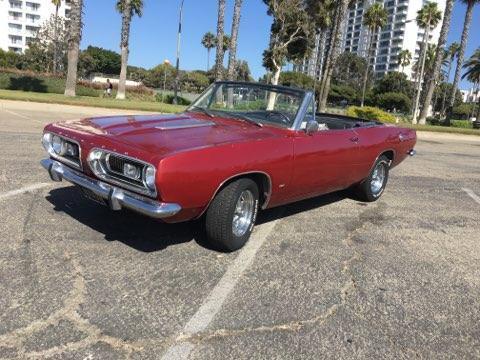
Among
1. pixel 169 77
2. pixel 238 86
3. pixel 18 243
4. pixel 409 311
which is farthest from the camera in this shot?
pixel 169 77

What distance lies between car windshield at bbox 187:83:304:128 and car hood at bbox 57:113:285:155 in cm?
17

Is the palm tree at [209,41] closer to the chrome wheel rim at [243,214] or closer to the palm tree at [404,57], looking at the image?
the palm tree at [404,57]

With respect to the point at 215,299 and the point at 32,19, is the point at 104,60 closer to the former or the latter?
the point at 32,19

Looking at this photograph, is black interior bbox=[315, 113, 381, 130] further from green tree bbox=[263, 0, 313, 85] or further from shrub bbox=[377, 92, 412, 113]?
shrub bbox=[377, 92, 412, 113]

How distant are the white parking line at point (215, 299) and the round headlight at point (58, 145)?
6.04 ft

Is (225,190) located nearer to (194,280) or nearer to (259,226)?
(194,280)

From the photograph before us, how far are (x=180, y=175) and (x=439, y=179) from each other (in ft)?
23.6

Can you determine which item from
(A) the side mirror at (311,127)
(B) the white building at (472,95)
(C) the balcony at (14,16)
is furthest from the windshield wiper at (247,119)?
(C) the balcony at (14,16)

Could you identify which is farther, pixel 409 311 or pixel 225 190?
pixel 225 190

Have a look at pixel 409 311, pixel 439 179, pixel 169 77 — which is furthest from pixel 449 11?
pixel 169 77

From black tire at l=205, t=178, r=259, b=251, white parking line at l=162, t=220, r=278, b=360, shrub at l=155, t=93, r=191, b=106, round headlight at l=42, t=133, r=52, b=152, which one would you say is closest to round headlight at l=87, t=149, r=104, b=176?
round headlight at l=42, t=133, r=52, b=152

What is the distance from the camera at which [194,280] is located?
3.91 metres

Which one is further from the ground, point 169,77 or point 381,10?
point 381,10

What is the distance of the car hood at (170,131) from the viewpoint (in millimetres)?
4047
